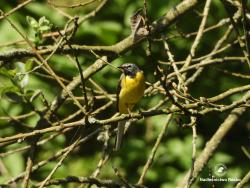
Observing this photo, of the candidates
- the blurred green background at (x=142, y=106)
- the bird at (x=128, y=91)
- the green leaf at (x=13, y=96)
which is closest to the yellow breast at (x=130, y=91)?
the bird at (x=128, y=91)

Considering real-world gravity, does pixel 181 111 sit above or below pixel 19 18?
below

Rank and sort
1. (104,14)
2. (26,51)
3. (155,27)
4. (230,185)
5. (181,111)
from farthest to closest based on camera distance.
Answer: (104,14), (230,185), (155,27), (26,51), (181,111)

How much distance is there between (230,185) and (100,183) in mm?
2730

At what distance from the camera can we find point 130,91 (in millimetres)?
3955

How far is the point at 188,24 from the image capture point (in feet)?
20.0

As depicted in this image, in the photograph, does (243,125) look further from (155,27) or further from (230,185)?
(155,27)

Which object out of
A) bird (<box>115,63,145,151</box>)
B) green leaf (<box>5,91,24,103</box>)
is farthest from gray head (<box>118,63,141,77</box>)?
green leaf (<box>5,91,24,103</box>)

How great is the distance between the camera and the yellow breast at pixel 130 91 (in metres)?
3.86

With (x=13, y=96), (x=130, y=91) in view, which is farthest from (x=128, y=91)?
(x=13, y=96)

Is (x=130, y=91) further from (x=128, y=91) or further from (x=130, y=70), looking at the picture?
(x=130, y=70)

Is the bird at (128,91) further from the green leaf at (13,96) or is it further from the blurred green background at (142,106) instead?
the blurred green background at (142,106)

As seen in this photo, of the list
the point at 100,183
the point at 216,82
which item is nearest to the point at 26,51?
the point at 100,183

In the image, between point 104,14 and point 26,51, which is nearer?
point 26,51

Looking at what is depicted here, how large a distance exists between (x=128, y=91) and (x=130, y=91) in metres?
0.05
